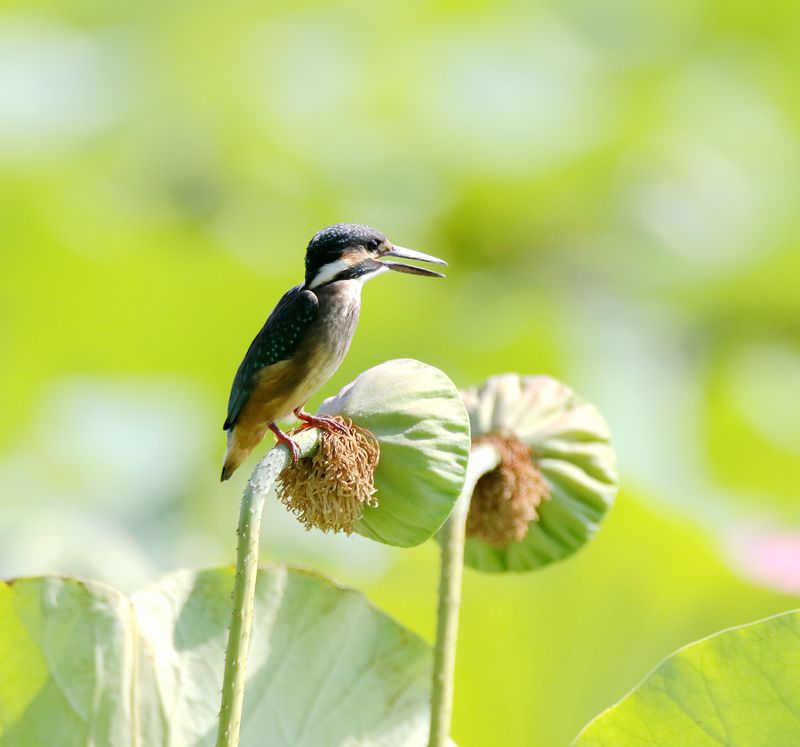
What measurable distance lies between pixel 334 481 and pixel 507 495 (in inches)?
10.4

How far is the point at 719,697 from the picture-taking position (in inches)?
29.7

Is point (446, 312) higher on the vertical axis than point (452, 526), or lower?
higher

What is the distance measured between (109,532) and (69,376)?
848mm

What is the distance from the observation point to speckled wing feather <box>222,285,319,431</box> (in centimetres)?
67

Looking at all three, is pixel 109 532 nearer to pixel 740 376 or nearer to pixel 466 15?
pixel 740 376

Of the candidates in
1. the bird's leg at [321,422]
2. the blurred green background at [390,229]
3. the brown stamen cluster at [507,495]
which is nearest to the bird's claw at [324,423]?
the bird's leg at [321,422]

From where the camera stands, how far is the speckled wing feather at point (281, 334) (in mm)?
675

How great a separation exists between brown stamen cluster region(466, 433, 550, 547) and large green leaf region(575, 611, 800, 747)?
0.66 feet

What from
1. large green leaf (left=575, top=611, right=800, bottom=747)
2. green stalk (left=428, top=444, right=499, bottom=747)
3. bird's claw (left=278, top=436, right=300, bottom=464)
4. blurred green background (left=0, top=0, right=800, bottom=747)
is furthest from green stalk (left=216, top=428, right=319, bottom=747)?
blurred green background (left=0, top=0, right=800, bottom=747)

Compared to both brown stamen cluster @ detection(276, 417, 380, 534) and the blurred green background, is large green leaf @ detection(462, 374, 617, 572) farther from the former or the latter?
the blurred green background

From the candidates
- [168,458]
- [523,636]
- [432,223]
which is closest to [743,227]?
[432,223]

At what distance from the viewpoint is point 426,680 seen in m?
0.92

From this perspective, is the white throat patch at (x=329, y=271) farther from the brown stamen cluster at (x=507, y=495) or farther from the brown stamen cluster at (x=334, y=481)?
the brown stamen cluster at (x=507, y=495)

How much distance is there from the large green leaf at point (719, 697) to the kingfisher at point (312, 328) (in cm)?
26
